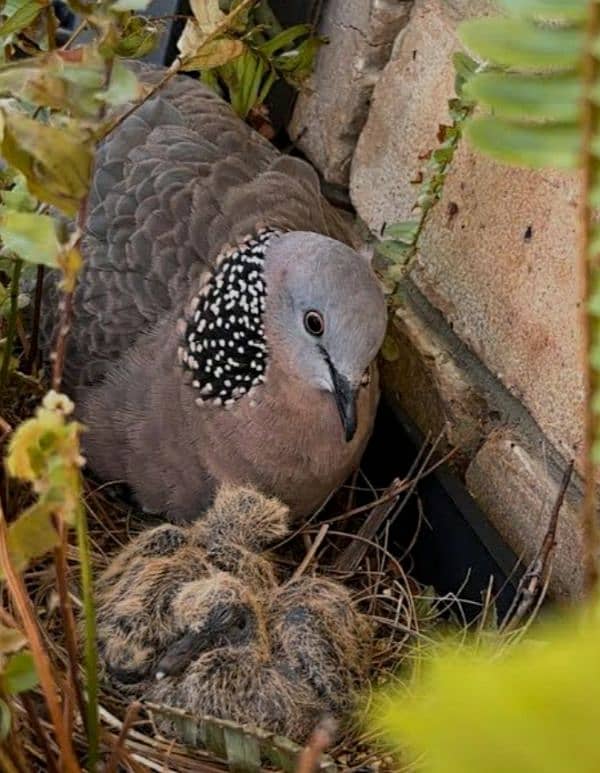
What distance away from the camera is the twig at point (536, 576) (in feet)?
3.70

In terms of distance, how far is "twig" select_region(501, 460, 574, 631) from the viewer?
3.70 feet

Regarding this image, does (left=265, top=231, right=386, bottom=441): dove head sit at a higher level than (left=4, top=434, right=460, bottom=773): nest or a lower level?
higher

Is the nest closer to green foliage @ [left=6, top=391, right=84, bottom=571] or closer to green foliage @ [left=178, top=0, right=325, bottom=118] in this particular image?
green foliage @ [left=6, top=391, right=84, bottom=571]

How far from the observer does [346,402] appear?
51.7 inches

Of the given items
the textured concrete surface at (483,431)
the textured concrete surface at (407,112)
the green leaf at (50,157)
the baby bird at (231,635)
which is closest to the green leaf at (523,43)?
the green leaf at (50,157)

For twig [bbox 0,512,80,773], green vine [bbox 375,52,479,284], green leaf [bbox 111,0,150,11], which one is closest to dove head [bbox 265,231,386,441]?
green vine [bbox 375,52,479,284]

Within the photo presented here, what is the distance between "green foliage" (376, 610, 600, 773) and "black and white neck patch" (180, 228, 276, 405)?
1.14m

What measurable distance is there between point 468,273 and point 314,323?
11.9 inches

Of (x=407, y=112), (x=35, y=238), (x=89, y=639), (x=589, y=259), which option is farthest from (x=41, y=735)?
(x=407, y=112)

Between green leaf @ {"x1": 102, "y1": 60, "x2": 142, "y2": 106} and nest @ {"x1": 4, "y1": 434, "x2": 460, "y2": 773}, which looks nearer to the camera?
green leaf @ {"x1": 102, "y1": 60, "x2": 142, "y2": 106}

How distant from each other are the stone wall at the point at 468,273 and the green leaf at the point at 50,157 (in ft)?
2.53

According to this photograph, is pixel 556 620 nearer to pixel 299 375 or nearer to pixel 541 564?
pixel 541 564

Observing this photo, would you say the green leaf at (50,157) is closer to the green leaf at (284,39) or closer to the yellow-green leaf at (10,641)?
the yellow-green leaf at (10,641)

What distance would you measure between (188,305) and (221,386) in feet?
0.38
